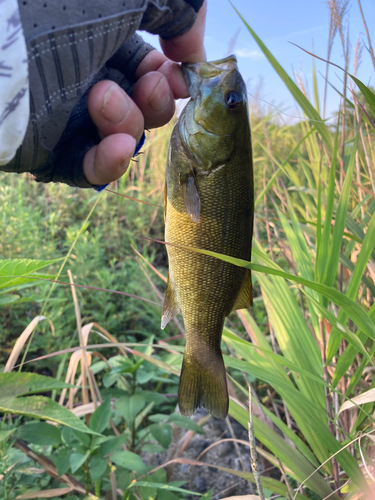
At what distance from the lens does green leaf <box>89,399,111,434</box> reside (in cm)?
115

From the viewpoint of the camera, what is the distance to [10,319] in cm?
225

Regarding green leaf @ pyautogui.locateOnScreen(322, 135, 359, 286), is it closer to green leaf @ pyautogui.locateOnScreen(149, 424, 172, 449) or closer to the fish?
the fish

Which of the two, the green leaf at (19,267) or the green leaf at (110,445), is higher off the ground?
the green leaf at (19,267)

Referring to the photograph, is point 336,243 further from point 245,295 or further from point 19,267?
point 19,267

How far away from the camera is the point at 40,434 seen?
1.12 m

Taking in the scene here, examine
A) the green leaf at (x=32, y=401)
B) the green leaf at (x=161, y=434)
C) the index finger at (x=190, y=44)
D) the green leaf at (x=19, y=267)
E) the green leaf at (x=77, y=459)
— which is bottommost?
the green leaf at (x=161, y=434)

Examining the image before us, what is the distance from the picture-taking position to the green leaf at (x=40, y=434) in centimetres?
110

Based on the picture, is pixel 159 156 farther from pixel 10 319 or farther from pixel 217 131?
pixel 217 131

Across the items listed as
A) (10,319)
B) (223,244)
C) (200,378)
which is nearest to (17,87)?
(223,244)

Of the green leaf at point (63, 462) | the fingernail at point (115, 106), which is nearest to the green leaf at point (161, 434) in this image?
the green leaf at point (63, 462)

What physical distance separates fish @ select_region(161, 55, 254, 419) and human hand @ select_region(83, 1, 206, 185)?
88 millimetres

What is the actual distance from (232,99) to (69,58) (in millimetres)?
423

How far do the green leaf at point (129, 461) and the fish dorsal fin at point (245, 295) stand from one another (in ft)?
1.72

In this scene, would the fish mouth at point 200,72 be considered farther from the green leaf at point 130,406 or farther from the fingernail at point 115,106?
the green leaf at point 130,406
